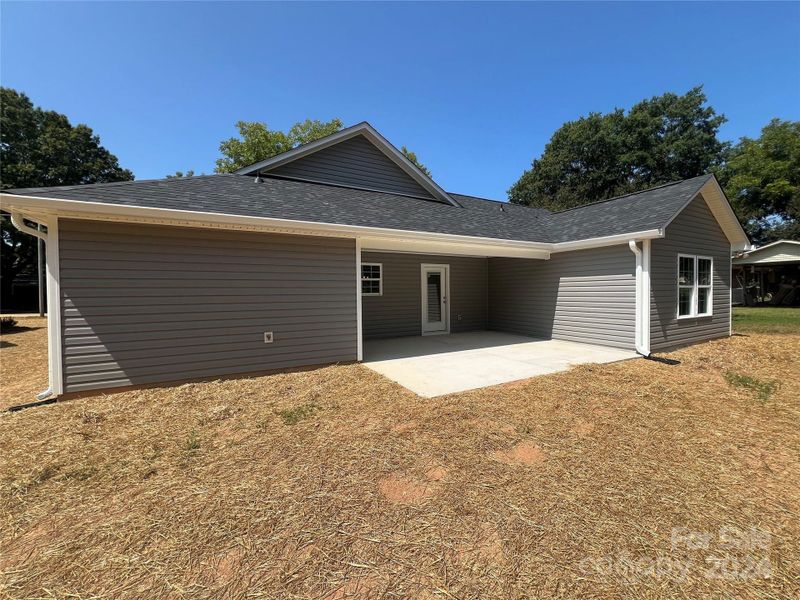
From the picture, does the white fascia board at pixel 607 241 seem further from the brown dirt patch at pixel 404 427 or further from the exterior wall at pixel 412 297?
the brown dirt patch at pixel 404 427

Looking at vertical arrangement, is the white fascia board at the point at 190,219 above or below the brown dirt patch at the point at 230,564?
above

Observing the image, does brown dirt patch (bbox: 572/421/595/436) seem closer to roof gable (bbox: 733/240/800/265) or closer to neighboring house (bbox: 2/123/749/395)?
neighboring house (bbox: 2/123/749/395)

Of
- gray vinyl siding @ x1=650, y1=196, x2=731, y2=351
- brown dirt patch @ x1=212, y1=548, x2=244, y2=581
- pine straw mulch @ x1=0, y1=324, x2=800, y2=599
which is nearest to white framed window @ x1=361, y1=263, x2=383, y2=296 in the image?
pine straw mulch @ x1=0, y1=324, x2=800, y2=599

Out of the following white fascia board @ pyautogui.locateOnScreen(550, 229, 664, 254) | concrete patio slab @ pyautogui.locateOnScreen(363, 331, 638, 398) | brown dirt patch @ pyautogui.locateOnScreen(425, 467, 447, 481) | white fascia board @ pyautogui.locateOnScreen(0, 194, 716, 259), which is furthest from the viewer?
white fascia board @ pyautogui.locateOnScreen(550, 229, 664, 254)

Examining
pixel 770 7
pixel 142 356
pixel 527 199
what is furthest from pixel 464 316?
pixel 527 199

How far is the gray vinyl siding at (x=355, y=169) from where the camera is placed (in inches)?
341

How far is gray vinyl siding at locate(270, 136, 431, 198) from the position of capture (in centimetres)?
866

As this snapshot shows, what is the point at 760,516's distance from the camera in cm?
227

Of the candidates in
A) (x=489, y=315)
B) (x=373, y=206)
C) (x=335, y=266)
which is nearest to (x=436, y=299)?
(x=489, y=315)

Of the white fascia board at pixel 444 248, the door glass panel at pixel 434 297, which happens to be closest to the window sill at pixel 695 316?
the white fascia board at pixel 444 248

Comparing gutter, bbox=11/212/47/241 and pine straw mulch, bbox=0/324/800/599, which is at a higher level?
gutter, bbox=11/212/47/241

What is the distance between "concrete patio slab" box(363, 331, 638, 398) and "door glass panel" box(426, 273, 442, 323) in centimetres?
119

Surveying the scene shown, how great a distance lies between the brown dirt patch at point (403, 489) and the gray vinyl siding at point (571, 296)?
23.2 ft

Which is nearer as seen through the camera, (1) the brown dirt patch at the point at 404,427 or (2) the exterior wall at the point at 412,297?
(1) the brown dirt patch at the point at 404,427
